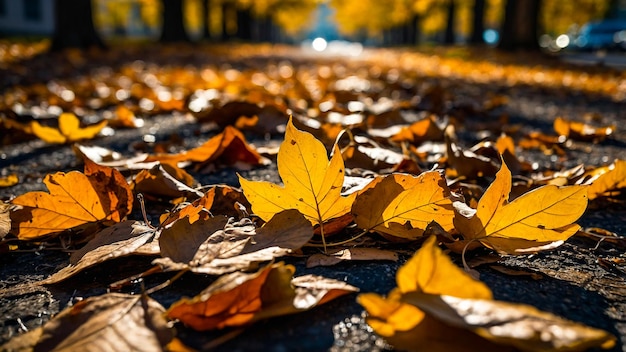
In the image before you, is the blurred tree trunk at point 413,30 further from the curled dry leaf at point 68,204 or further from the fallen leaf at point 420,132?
the curled dry leaf at point 68,204

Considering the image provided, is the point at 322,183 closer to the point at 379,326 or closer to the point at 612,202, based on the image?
the point at 379,326

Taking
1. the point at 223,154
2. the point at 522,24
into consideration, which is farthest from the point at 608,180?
the point at 522,24

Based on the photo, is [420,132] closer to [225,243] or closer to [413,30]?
[225,243]

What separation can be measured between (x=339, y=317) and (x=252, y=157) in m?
1.16

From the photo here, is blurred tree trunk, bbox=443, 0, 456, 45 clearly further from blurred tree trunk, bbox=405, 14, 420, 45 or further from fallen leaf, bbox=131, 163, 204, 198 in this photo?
fallen leaf, bbox=131, 163, 204, 198

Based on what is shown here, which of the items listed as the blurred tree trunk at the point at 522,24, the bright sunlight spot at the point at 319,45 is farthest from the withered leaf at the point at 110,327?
the bright sunlight spot at the point at 319,45

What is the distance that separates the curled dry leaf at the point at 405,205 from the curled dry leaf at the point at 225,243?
17cm

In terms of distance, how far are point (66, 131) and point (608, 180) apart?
205cm

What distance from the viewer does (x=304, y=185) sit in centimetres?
99

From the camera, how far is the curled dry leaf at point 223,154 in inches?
71.5

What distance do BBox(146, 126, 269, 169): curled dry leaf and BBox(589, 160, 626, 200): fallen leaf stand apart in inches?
42.1

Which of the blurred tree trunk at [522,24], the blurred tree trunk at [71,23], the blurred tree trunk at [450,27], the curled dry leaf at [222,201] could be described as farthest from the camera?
the blurred tree trunk at [450,27]

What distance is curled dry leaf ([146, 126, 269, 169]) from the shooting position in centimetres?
182

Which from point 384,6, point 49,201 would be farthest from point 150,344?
point 384,6
